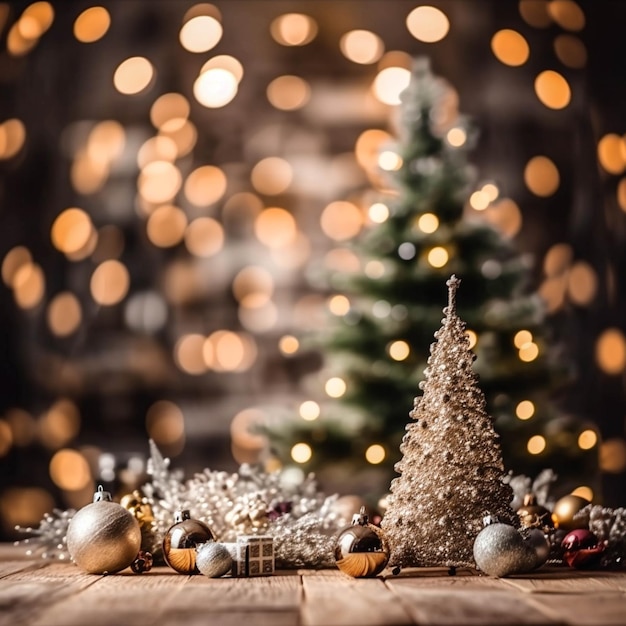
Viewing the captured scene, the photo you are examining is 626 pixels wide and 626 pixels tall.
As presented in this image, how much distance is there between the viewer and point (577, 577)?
5.22 ft

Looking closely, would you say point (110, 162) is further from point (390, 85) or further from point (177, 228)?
point (390, 85)

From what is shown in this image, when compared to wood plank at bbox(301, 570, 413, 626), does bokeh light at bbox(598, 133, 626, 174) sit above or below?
above

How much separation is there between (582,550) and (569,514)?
0.66 ft

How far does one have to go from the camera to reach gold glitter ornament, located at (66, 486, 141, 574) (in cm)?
158

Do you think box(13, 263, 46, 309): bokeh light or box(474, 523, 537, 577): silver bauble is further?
box(13, 263, 46, 309): bokeh light

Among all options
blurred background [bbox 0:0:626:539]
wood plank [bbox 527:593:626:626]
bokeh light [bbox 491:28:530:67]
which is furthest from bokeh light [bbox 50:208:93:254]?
wood plank [bbox 527:593:626:626]

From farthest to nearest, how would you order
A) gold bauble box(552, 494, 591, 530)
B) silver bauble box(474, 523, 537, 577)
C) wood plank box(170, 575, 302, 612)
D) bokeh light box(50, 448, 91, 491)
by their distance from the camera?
bokeh light box(50, 448, 91, 491) → gold bauble box(552, 494, 591, 530) → silver bauble box(474, 523, 537, 577) → wood plank box(170, 575, 302, 612)

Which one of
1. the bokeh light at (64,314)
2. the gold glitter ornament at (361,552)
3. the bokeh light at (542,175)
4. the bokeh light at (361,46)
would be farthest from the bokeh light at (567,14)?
the gold glitter ornament at (361,552)

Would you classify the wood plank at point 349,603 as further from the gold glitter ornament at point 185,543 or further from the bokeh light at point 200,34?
the bokeh light at point 200,34

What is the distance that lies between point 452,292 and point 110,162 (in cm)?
147

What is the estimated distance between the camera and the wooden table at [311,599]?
1166 mm

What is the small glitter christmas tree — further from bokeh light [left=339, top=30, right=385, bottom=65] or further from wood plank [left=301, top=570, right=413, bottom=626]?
bokeh light [left=339, top=30, right=385, bottom=65]

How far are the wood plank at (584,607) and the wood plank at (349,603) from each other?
0.20m

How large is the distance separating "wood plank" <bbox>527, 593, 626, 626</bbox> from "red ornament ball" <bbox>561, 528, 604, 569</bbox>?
1.00 feet
